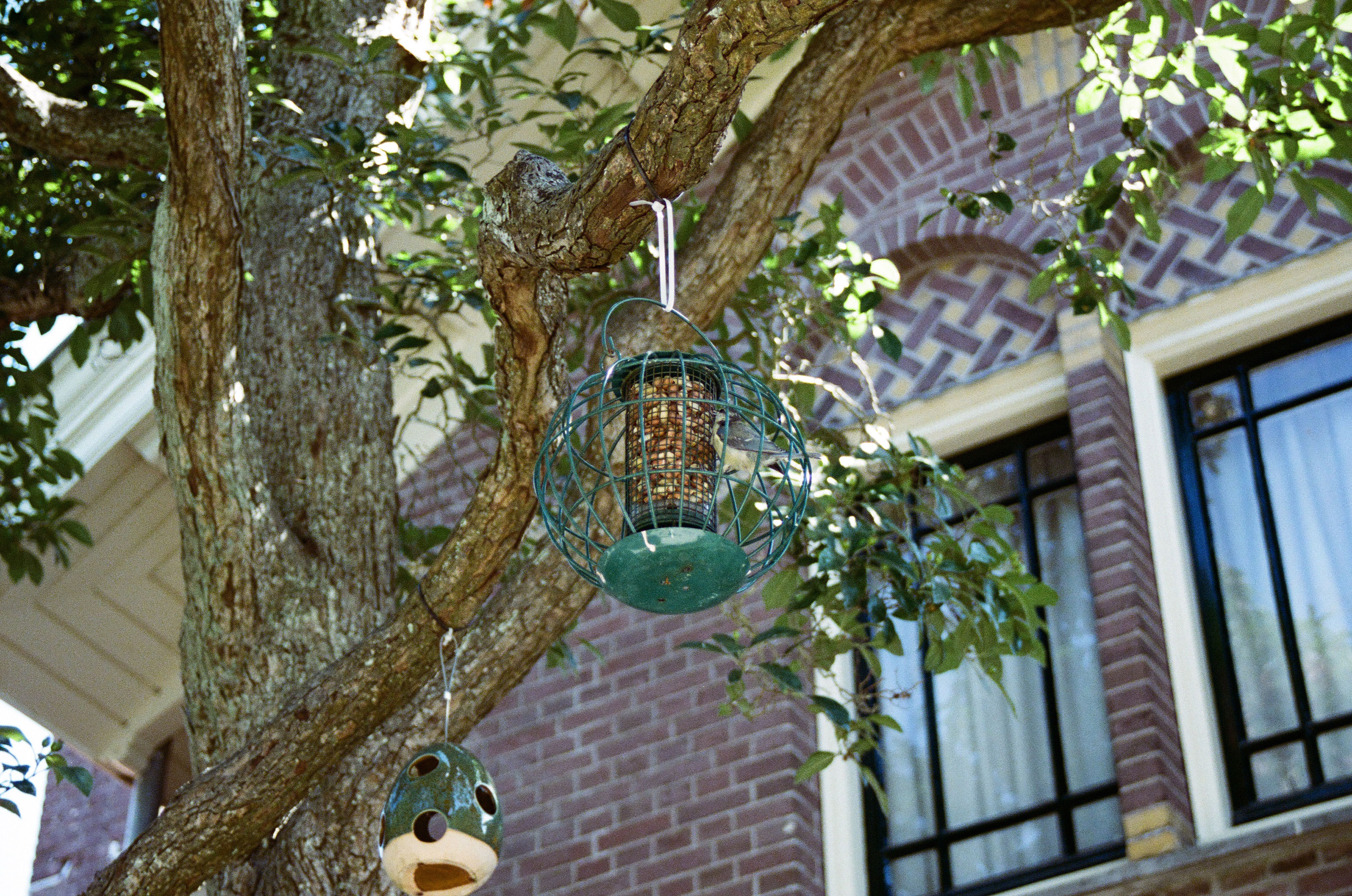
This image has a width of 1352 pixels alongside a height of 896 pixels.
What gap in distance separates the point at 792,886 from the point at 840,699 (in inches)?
38.0

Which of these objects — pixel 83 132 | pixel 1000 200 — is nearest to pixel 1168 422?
pixel 1000 200

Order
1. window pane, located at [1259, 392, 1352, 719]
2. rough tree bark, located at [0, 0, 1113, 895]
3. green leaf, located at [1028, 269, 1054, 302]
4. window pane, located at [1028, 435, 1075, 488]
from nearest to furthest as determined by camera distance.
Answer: rough tree bark, located at [0, 0, 1113, 895] → green leaf, located at [1028, 269, 1054, 302] → window pane, located at [1259, 392, 1352, 719] → window pane, located at [1028, 435, 1075, 488]

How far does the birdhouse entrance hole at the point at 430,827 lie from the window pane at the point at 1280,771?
357 cm

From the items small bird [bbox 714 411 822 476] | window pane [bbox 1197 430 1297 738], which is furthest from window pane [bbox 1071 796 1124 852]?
small bird [bbox 714 411 822 476]

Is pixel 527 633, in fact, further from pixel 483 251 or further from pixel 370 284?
pixel 370 284

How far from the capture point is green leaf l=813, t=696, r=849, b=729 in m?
4.94

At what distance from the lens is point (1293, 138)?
16.7ft

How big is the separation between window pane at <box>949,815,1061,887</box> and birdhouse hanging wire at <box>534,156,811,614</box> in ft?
10.5

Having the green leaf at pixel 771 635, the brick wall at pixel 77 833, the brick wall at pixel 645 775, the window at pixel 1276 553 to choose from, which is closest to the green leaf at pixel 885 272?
the green leaf at pixel 771 635

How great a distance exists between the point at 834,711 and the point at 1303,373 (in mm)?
3196

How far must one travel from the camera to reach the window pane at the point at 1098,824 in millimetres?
6598

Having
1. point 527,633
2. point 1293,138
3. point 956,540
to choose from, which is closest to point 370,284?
point 527,633

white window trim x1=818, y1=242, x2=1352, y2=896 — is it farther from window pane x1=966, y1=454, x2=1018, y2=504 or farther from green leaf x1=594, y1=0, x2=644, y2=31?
green leaf x1=594, y1=0, x2=644, y2=31

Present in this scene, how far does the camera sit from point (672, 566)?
10.7 feet
